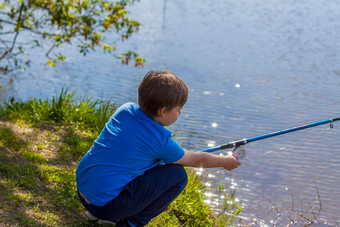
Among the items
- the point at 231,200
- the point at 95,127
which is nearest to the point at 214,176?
the point at 231,200

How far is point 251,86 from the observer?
8.18 meters

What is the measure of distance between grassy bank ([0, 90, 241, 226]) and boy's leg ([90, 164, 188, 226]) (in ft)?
1.04

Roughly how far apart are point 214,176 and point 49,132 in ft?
5.70

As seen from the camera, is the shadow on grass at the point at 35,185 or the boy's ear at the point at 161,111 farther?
the shadow on grass at the point at 35,185

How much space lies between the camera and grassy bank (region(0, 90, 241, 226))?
3.04 m

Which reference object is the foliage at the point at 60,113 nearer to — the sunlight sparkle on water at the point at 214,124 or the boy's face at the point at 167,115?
the sunlight sparkle on water at the point at 214,124

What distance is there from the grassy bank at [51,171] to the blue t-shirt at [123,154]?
17.3 inches

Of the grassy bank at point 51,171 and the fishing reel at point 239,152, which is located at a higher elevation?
the fishing reel at point 239,152

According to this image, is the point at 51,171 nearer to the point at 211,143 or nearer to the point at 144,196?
the point at 144,196

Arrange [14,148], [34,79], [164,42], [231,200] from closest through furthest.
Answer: [14,148]
[231,200]
[34,79]
[164,42]

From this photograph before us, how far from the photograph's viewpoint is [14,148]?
393cm

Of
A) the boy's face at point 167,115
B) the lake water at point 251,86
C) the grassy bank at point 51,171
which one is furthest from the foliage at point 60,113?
the boy's face at point 167,115

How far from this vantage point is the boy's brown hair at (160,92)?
2.68 metres

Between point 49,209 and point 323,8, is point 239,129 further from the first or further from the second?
point 323,8
